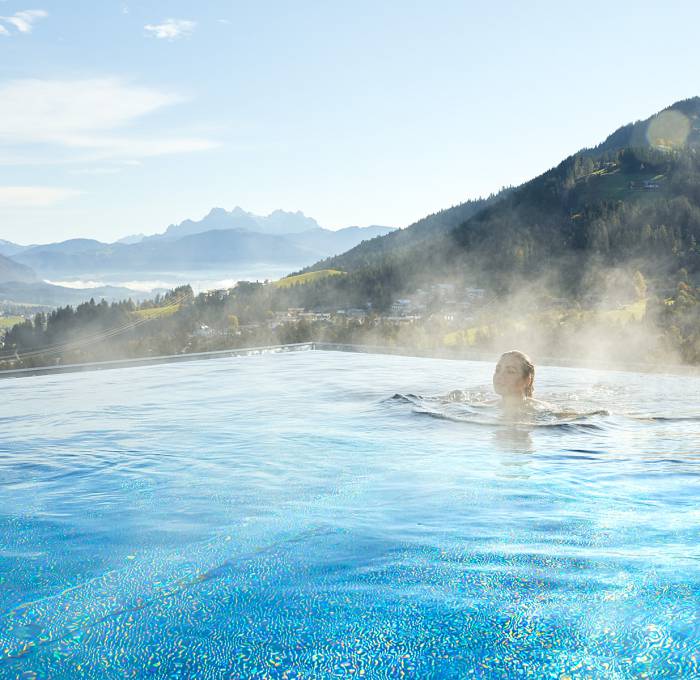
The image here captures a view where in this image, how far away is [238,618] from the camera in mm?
1961

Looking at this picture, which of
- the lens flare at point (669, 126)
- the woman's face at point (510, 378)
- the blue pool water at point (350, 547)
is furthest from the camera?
the lens flare at point (669, 126)

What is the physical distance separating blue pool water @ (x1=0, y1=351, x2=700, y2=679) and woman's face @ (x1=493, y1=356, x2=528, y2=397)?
323 mm

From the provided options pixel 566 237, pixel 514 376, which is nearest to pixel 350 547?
pixel 514 376

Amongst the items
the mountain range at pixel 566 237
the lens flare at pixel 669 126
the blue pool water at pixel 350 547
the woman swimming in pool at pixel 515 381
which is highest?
the lens flare at pixel 669 126

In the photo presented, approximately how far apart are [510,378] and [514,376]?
41mm

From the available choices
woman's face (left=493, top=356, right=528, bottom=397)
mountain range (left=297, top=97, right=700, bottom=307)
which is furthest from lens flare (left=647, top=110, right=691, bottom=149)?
woman's face (left=493, top=356, right=528, bottom=397)

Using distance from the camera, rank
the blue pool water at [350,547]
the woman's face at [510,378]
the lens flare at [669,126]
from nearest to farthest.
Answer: the blue pool water at [350,547] → the woman's face at [510,378] → the lens flare at [669,126]

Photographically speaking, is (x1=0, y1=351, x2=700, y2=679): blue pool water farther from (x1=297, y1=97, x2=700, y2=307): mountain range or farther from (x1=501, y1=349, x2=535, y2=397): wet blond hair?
(x1=297, y1=97, x2=700, y2=307): mountain range

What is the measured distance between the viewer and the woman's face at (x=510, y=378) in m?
5.50

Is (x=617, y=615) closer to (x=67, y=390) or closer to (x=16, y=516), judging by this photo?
(x=16, y=516)

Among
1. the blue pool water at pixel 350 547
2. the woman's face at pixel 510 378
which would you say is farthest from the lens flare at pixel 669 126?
the blue pool water at pixel 350 547

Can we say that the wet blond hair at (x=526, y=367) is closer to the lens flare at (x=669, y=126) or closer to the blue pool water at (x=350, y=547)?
the blue pool water at (x=350, y=547)

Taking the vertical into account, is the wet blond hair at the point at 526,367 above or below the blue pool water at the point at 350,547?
above

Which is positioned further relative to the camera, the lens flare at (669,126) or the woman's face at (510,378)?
the lens flare at (669,126)
